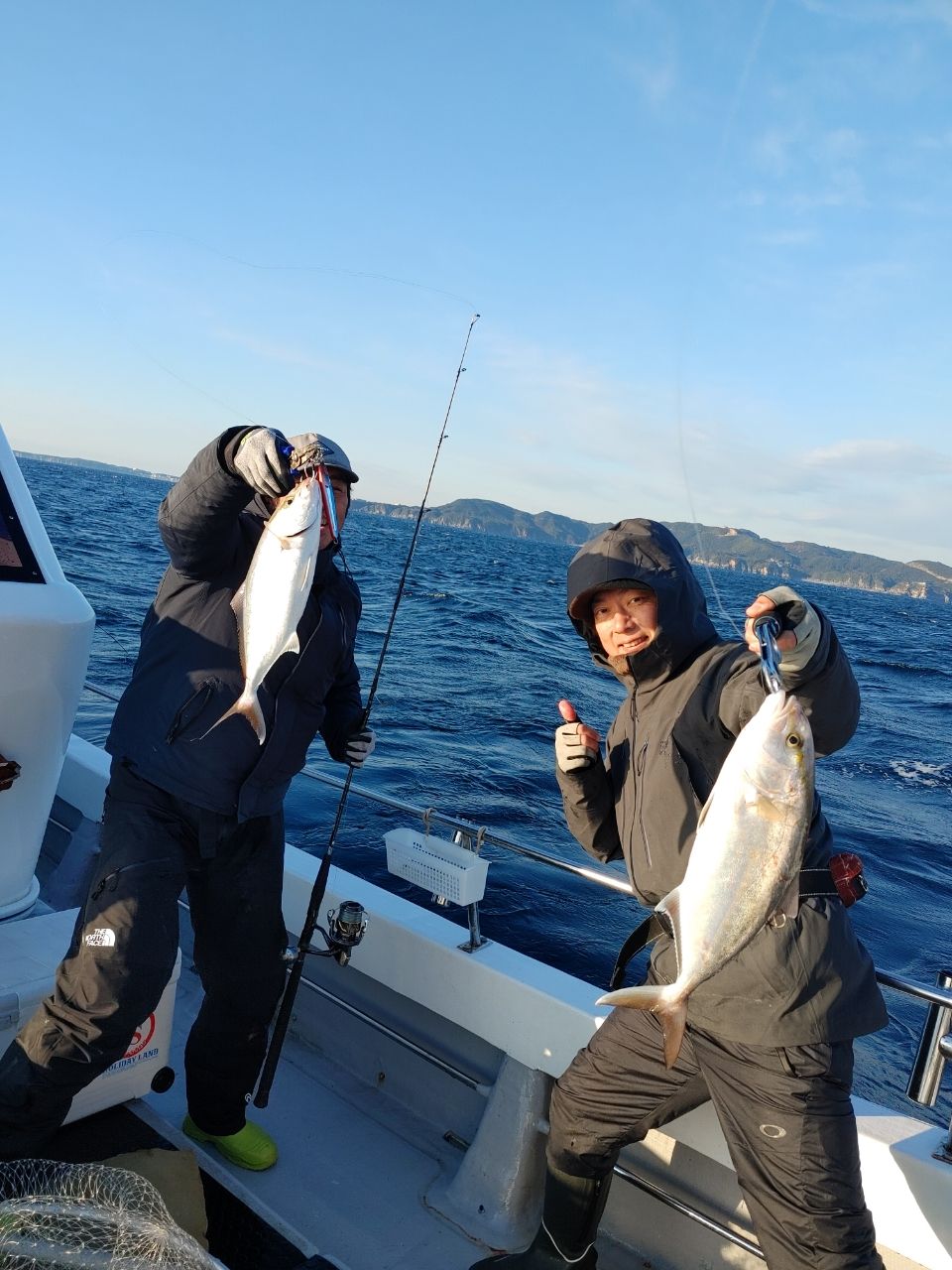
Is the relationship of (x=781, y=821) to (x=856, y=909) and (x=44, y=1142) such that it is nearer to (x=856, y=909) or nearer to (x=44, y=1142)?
(x=44, y=1142)

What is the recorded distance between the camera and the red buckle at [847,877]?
234 cm

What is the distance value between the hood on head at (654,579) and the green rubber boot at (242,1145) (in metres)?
2.34

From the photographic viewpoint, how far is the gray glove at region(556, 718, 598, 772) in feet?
8.54

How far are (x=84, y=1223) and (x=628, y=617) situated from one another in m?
2.08

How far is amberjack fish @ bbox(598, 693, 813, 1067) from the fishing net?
3.96 ft

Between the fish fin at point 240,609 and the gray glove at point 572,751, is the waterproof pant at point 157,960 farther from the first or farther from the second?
the gray glove at point 572,751

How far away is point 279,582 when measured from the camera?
2484 millimetres

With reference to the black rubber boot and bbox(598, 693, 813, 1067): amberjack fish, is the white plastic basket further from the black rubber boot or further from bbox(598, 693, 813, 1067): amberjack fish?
bbox(598, 693, 813, 1067): amberjack fish

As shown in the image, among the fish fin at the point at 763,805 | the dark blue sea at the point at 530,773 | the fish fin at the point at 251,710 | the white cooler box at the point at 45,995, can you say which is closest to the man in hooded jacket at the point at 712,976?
the fish fin at the point at 763,805

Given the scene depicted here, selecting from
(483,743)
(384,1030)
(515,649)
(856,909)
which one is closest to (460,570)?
(515,649)

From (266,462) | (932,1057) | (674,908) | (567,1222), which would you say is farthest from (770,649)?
(567,1222)

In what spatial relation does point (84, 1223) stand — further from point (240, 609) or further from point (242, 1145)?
point (240, 609)

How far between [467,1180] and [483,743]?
952 centimetres

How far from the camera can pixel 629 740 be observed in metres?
2.76
